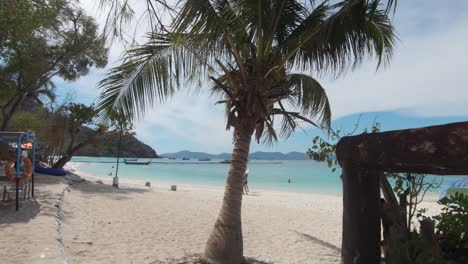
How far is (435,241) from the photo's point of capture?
2775 millimetres

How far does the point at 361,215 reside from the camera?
2.62 metres

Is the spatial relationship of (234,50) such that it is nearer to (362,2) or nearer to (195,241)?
(362,2)

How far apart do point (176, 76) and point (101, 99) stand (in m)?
1.21

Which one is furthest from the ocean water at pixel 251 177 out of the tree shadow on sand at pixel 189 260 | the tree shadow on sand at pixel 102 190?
the tree shadow on sand at pixel 102 190

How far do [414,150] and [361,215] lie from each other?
64cm

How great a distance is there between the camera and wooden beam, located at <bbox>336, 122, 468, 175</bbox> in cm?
201

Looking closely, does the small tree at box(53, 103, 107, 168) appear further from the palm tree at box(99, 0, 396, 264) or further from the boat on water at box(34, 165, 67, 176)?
the palm tree at box(99, 0, 396, 264)

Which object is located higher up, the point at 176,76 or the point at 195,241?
the point at 176,76

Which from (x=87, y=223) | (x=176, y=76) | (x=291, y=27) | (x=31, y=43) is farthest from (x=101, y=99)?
(x=31, y=43)

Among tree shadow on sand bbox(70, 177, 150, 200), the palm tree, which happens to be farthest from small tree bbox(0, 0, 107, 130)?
the palm tree

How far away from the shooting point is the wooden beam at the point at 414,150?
6.59 feet

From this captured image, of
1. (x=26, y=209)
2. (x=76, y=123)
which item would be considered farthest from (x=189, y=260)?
(x=76, y=123)

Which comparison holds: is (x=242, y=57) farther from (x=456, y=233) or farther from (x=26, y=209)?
(x=26, y=209)

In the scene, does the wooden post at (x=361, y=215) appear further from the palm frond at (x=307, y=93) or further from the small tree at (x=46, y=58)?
the small tree at (x=46, y=58)
